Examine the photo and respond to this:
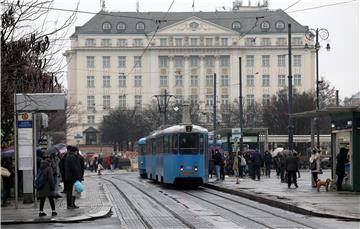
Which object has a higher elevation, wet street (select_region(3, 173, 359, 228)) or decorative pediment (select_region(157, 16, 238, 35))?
decorative pediment (select_region(157, 16, 238, 35))

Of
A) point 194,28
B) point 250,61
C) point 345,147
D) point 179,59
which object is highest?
point 194,28

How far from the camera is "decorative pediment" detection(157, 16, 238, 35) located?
14262 cm

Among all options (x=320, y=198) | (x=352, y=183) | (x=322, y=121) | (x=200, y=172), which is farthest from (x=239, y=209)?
(x=322, y=121)

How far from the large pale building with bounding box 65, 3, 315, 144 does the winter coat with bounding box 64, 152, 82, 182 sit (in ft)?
382

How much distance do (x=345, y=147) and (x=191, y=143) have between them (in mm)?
9180

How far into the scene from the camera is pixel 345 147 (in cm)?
3094

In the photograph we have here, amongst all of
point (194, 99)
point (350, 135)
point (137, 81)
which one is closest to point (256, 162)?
point (350, 135)

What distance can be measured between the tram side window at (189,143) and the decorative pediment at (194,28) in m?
106

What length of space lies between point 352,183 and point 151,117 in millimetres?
81486

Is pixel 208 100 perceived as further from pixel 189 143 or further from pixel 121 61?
pixel 189 143

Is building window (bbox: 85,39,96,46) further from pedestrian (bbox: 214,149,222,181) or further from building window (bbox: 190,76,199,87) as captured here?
pedestrian (bbox: 214,149,222,181)

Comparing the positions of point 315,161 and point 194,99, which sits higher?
point 194,99

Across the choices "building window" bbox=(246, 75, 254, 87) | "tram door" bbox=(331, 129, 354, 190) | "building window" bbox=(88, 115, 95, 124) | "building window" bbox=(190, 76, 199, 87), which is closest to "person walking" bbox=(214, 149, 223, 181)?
"tram door" bbox=(331, 129, 354, 190)

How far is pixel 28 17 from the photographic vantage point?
21.8 m
